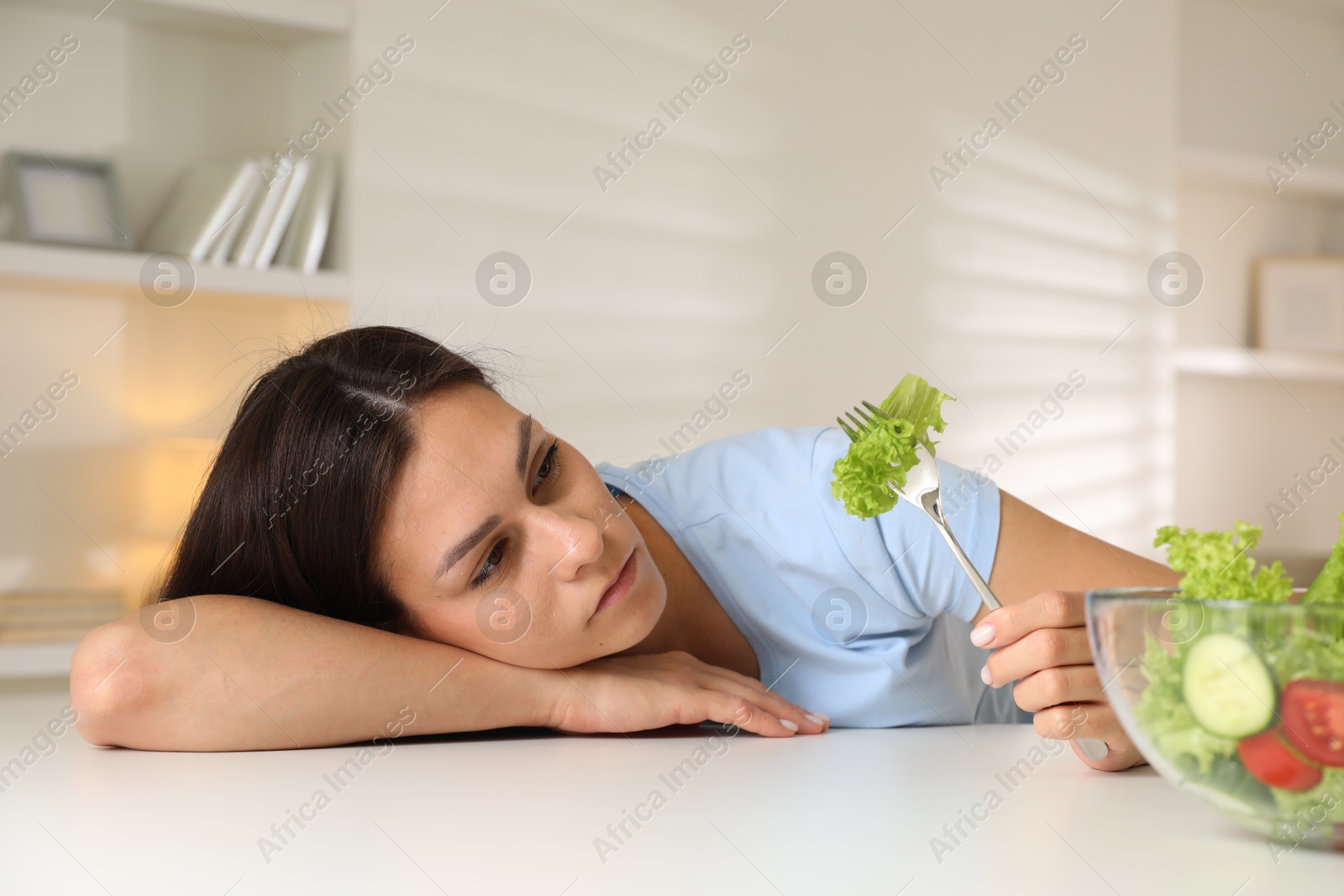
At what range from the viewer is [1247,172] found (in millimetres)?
3074

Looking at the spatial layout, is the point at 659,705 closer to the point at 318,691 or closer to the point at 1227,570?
the point at 318,691

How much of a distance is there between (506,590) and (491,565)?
0.02 m

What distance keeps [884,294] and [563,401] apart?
31.2 inches

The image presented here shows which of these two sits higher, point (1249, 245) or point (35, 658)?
point (1249, 245)

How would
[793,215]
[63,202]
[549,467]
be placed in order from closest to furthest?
[549,467], [63,202], [793,215]

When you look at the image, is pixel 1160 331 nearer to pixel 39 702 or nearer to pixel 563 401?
pixel 563 401

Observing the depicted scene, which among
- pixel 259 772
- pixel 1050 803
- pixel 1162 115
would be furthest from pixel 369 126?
pixel 1162 115

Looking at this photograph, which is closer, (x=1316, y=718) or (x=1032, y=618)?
(x=1316, y=718)

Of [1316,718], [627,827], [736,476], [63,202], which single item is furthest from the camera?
[63,202]

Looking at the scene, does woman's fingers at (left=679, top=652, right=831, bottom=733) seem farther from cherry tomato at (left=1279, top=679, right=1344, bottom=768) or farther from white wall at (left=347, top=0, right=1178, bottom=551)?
white wall at (left=347, top=0, right=1178, bottom=551)

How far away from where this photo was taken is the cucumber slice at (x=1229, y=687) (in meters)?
0.49

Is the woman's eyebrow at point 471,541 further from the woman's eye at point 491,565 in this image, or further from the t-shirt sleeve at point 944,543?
the t-shirt sleeve at point 944,543

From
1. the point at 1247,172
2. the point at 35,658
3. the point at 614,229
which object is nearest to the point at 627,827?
the point at 35,658

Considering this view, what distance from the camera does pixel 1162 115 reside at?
2.95m
